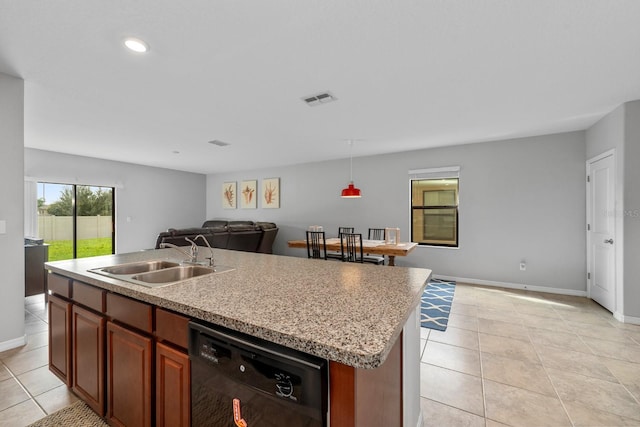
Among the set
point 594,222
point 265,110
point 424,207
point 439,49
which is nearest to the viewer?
point 439,49

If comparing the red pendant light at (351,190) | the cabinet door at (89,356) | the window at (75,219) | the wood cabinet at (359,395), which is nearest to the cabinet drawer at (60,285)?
the cabinet door at (89,356)

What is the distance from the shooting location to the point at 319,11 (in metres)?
1.69

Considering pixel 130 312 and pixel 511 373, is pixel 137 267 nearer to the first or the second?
pixel 130 312

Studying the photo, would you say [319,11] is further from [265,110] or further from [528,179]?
[528,179]

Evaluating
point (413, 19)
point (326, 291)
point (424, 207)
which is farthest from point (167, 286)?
point (424, 207)

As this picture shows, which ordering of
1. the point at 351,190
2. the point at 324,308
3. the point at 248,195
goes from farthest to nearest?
the point at 248,195 < the point at 351,190 < the point at 324,308

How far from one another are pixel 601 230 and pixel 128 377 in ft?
16.7

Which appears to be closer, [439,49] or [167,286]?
[167,286]

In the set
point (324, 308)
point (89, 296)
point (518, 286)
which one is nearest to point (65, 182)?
point (89, 296)

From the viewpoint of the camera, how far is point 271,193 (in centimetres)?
709

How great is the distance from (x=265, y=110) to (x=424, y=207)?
135 inches

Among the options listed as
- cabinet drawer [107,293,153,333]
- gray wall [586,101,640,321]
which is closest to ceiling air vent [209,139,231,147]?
cabinet drawer [107,293,153,333]

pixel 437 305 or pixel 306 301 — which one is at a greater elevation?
pixel 306 301

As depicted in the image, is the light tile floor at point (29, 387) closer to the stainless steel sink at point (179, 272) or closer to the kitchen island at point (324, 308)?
the kitchen island at point (324, 308)
